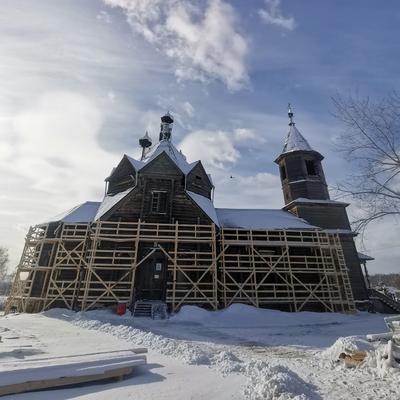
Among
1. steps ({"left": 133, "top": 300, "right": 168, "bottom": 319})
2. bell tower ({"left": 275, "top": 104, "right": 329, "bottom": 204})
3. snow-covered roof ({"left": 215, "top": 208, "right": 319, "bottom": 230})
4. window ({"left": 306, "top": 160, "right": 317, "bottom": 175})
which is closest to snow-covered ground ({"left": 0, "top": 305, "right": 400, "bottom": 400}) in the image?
steps ({"left": 133, "top": 300, "right": 168, "bottom": 319})

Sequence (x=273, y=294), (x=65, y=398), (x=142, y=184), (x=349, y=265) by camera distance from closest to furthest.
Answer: (x=65, y=398)
(x=273, y=294)
(x=142, y=184)
(x=349, y=265)

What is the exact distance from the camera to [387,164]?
10.2m

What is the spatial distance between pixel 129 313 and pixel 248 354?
31.5 feet

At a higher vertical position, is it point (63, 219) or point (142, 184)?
point (142, 184)

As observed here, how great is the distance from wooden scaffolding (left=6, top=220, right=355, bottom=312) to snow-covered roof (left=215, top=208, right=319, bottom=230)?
2.61 ft

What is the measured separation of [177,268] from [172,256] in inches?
57.0

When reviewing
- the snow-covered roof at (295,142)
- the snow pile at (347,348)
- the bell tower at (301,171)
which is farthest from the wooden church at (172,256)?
the snow pile at (347,348)

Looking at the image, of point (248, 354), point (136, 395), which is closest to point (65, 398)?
point (136, 395)

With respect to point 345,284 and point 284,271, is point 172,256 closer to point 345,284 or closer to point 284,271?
point 284,271

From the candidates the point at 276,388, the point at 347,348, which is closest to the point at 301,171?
the point at 347,348

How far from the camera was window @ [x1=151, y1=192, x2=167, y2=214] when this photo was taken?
19781mm

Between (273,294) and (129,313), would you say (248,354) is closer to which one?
(129,313)

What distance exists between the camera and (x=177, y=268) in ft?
55.1

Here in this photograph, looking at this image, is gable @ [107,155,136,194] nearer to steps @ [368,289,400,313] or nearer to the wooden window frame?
the wooden window frame
